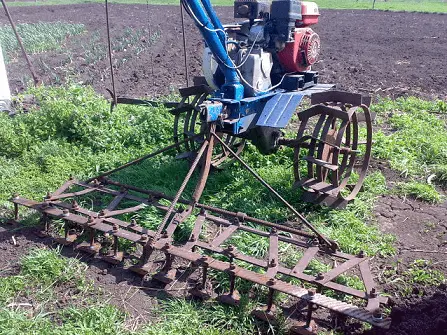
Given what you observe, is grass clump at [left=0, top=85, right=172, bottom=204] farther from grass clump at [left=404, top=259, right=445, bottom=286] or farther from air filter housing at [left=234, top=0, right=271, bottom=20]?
grass clump at [left=404, top=259, right=445, bottom=286]

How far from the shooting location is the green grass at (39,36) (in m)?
13.7

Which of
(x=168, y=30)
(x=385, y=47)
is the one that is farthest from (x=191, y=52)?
(x=385, y=47)

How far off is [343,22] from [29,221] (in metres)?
18.7

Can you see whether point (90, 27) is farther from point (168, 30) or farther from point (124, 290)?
point (124, 290)

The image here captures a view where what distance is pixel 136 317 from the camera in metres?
3.52

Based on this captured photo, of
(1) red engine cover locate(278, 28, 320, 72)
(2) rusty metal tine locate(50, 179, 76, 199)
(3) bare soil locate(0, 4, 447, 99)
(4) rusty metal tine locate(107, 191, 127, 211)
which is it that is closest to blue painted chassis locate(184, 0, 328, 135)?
(1) red engine cover locate(278, 28, 320, 72)

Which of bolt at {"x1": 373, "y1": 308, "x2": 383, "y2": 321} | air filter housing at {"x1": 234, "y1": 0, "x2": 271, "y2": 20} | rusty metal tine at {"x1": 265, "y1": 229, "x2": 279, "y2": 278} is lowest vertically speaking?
bolt at {"x1": 373, "y1": 308, "x2": 383, "y2": 321}

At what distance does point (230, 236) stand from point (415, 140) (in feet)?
11.9

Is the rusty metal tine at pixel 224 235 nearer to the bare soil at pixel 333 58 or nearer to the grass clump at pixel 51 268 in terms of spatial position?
the grass clump at pixel 51 268

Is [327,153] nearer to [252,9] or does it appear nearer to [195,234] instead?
[195,234]

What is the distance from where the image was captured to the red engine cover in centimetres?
568

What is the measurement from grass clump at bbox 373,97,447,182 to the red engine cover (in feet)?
5.47

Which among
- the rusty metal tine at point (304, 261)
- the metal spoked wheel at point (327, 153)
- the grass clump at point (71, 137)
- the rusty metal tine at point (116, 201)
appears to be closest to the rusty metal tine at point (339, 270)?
the rusty metal tine at point (304, 261)

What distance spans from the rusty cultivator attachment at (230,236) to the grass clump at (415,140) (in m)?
1.29
